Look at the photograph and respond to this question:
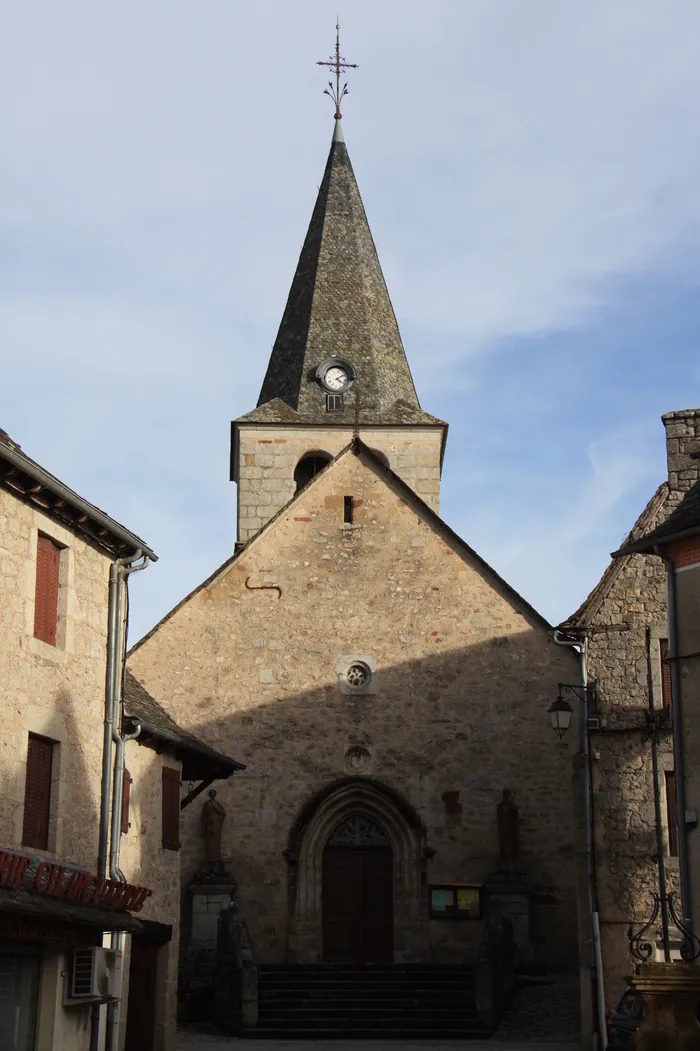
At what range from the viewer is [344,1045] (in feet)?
67.8

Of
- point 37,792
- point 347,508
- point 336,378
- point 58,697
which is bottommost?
point 37,792

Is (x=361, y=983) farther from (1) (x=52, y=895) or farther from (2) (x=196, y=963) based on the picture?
(1) (x=52, y=895)

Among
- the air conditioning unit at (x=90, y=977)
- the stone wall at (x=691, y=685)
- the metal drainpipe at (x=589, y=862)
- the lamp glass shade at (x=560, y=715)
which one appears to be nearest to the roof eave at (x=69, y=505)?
the air conditioning unit at (x=90, y=977)

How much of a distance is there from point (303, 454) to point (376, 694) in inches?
325

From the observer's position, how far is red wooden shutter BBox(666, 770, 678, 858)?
835 inches

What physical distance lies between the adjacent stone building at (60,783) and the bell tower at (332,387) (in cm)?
1446

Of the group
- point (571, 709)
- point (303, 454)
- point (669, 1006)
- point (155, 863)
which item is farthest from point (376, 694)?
point (669, 1006)

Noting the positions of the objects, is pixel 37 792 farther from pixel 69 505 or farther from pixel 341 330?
pixel 341 330

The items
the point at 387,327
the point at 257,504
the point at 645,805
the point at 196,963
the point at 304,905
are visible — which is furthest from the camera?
the point at 387,327

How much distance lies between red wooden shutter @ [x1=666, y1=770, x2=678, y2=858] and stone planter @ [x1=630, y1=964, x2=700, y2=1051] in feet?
24.7

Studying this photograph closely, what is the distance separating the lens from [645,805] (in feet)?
70.5

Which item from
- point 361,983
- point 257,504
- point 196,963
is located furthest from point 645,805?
point 257,504

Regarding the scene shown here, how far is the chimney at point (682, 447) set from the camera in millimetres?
22719

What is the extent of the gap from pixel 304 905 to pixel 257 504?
383 inches
